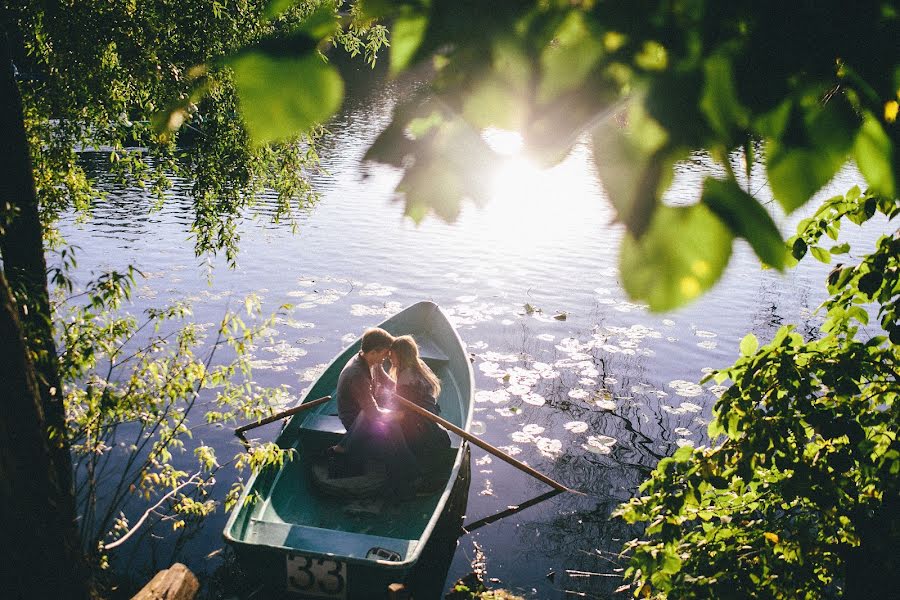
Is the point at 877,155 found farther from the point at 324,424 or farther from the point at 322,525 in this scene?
the point at 324,424

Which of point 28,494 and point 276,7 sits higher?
point 276,7

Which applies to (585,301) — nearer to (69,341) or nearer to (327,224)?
(327,224)

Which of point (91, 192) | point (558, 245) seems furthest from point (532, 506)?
point (558, 245)

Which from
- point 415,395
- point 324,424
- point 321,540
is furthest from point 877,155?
point 324,424

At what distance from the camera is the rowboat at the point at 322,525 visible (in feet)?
16.9

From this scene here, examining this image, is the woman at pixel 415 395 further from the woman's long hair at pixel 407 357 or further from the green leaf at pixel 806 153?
the green leaf at pixel 806 153

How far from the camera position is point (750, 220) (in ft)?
2.52

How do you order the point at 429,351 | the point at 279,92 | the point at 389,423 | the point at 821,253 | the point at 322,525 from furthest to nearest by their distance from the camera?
the point at 429,351, the point at 389,423, the point at 322,525, the point at 821,253, the point at 279,92

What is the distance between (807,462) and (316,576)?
413 centimetres

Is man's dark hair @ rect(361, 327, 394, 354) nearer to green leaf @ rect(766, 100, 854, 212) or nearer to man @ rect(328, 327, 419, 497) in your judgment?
man @ rect(328, 327, 419, 497)

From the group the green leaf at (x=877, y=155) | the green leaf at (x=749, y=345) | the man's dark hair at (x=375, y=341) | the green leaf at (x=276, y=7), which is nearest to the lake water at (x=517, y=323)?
the green leaf at (x=877, y=155)

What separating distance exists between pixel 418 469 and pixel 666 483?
422cm

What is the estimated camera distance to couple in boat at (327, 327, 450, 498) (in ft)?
20.6

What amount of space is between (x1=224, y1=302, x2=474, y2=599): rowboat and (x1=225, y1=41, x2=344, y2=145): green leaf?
498 cm
